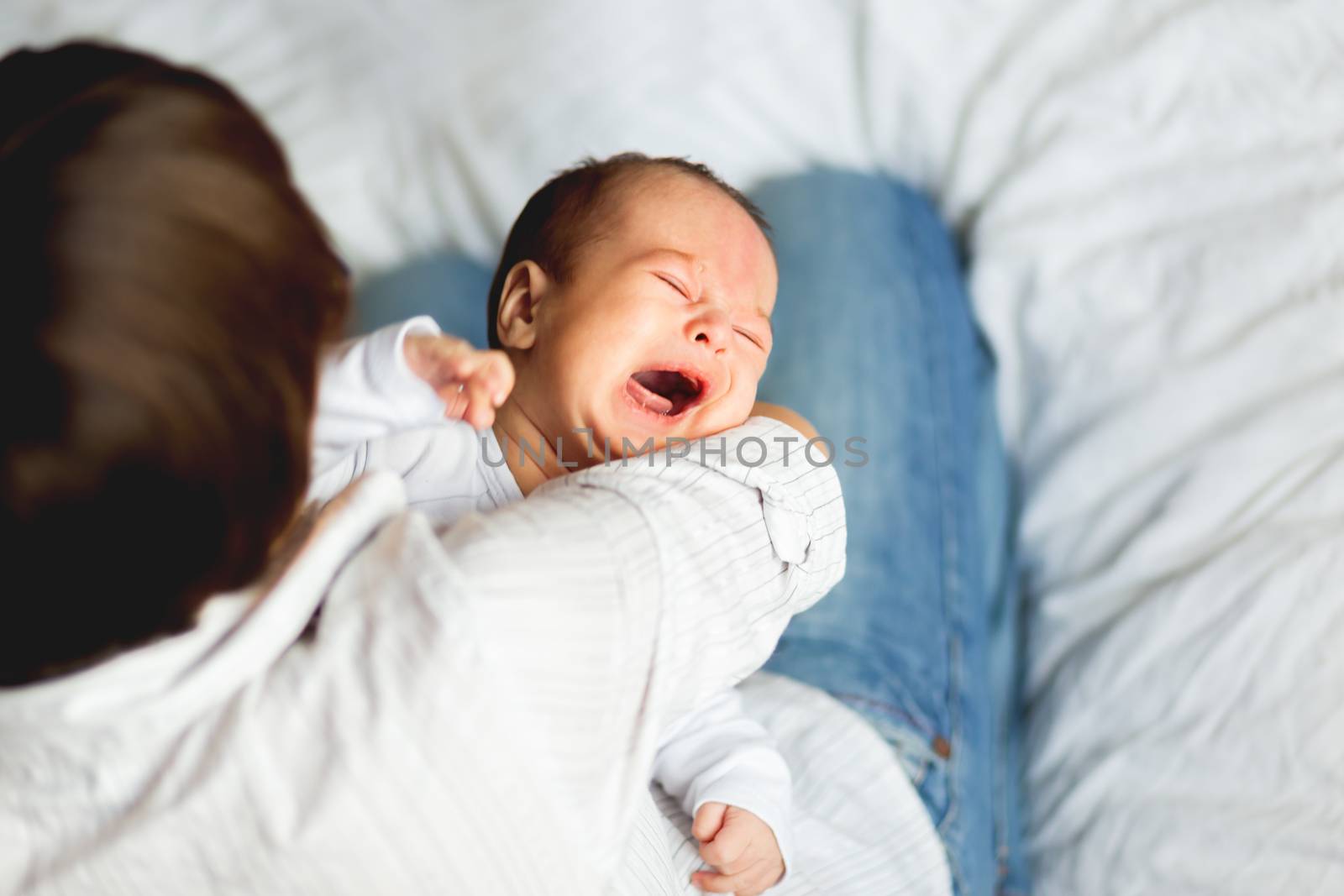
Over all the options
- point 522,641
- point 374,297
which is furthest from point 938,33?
point 522,641

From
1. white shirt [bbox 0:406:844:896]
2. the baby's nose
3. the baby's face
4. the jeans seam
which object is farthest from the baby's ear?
the jeans seam

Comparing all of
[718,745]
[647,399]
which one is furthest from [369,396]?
[718,745]

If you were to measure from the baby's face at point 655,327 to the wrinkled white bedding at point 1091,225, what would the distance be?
1.75ft

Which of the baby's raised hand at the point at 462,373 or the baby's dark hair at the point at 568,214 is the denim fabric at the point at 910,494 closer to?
the baby's dark hair at the point at 568,214

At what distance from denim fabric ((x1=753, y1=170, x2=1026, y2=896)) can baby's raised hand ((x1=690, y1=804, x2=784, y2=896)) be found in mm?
217

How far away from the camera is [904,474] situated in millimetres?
1183

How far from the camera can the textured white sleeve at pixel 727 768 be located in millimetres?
810

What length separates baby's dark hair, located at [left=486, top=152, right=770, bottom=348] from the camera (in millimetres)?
925

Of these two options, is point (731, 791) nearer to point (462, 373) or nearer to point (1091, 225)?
point (462, 373)

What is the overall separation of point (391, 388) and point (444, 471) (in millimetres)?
130

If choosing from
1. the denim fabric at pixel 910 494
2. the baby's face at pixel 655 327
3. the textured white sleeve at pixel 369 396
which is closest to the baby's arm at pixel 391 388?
the textured white sleeve at pixel 369 396

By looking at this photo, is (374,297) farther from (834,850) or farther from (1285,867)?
(1285,867)

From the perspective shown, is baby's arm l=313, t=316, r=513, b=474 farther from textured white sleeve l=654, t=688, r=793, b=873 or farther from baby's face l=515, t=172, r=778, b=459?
textured white sleeve l=654, t=688, r=793, b=873

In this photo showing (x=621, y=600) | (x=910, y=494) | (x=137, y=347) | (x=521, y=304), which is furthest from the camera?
(x=910, y=494)
